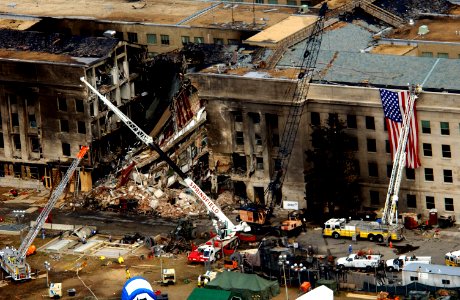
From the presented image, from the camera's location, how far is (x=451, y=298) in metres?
198

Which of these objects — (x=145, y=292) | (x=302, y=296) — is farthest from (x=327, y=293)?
(x=145, y=292)

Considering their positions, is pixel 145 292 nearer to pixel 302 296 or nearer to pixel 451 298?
pixel 302 296

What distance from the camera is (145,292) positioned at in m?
200

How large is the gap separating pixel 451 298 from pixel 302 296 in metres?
13.9

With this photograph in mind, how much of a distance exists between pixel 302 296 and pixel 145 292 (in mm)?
14780

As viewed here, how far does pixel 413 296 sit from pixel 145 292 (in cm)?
2517

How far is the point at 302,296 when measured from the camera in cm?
19838

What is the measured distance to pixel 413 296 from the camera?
199m

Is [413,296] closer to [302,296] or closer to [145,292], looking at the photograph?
[302,296]

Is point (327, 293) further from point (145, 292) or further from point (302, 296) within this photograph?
point (145, 292)

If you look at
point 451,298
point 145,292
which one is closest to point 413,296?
point 451,298

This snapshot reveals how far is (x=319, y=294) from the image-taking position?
650ft

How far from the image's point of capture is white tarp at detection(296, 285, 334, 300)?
198 m

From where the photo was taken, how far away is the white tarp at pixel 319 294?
198 metres
